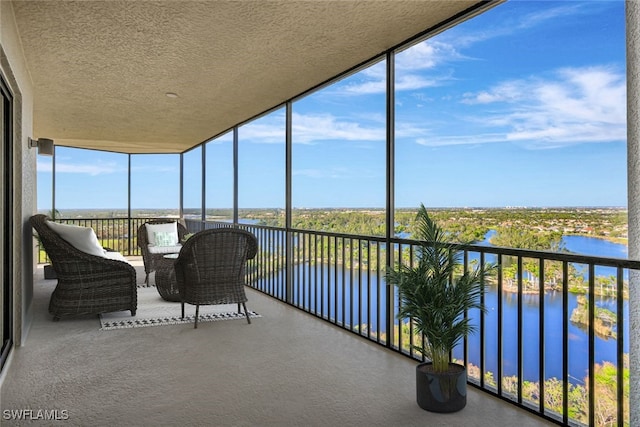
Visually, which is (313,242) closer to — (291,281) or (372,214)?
(291,281)

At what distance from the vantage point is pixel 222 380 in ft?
9.77

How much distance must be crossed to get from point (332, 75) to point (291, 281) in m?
2.35

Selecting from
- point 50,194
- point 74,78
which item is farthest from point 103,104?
point 50,194

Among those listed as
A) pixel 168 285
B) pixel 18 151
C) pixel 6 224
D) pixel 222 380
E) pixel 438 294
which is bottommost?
pixel 222 380

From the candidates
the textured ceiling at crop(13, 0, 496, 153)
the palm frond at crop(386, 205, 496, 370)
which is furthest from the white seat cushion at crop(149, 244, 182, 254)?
the palm frond at crop(386, 205, 496, 370)

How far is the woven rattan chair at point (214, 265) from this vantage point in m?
4.26

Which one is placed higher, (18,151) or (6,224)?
(18,151)

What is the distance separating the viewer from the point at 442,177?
203 inches

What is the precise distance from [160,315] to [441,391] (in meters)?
3.14

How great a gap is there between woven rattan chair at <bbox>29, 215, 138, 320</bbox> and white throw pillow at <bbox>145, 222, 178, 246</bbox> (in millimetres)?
2582

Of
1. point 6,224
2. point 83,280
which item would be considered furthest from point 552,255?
point 83,280

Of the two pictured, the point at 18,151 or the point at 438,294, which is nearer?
the point at 438,294

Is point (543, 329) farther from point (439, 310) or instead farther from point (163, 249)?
point (163, 249)

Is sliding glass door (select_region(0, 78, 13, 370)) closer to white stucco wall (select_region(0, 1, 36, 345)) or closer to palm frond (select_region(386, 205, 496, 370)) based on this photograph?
white stucco wall (select_region(0, 1, 36, 345))
